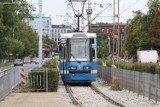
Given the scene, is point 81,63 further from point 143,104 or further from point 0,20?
point 0,20

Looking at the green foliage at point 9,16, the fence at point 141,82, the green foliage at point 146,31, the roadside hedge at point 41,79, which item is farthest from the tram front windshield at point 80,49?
the green foliage at point 146,31

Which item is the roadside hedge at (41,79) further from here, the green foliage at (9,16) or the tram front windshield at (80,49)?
the green foliage at (9,16)

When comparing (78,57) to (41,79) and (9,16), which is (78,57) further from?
(9,16)

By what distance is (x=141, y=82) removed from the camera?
79.4ft

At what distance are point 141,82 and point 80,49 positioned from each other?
9.11m

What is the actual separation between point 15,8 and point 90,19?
79.1 ft

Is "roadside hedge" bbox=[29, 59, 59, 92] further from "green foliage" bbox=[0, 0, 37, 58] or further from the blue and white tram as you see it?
"green foliage" bbox=[0, 0, 37, 58]

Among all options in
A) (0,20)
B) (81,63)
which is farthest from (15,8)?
(81,63)

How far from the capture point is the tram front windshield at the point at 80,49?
3234 centimetres

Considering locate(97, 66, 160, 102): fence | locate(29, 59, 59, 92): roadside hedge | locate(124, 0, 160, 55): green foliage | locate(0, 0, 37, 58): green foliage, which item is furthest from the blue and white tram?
locate(124, 0, 160, 55): green foliage

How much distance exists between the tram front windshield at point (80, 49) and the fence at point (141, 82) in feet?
7.80

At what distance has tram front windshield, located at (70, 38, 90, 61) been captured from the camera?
106 feet

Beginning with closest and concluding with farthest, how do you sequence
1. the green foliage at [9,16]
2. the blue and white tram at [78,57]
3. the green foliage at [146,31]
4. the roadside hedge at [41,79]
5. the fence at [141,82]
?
the fence at [141,82] → the roadside hedge at [41,79] → the blue and white tram at [78,57] → the green foliage at [9,16] → the green foliage at [146,31]

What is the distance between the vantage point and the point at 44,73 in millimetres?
26062
